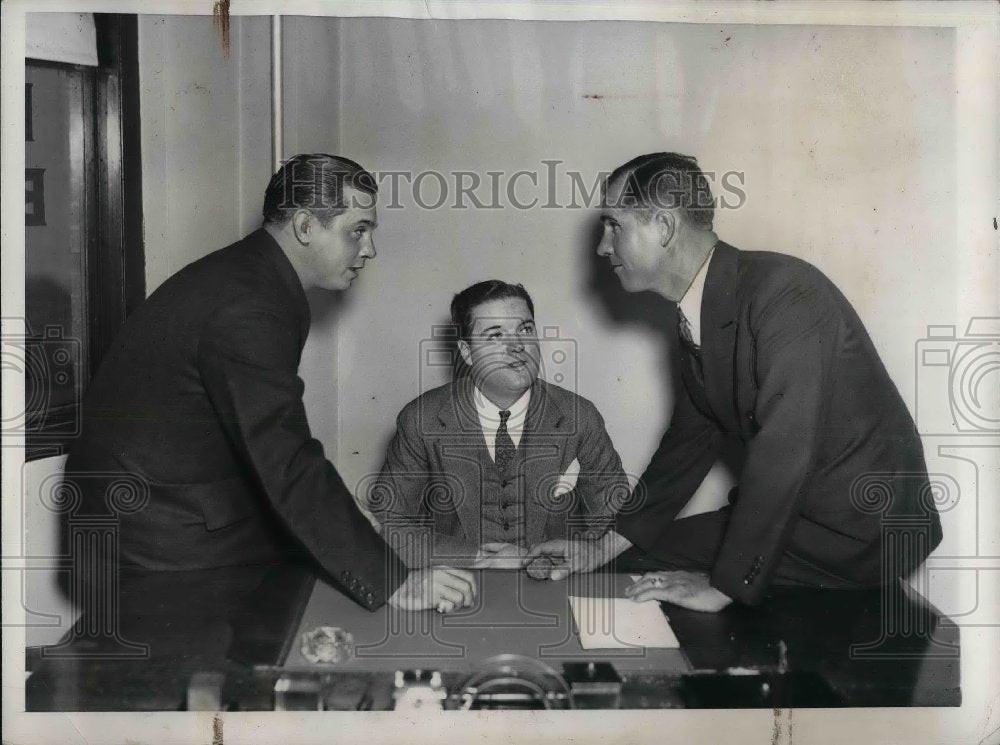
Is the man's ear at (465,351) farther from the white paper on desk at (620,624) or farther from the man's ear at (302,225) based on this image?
the white paper on desk at (620,624)

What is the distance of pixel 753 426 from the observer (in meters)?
1.63

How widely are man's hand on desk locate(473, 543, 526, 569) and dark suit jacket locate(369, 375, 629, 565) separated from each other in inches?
0.7

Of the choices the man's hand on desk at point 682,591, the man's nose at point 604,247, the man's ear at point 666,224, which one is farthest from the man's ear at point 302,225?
the man's hand on desk at point 682,591

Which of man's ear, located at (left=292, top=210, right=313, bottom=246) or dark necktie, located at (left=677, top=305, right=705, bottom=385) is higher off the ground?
man's ear, located at (left=292, top=210, right=313, bottom=246)

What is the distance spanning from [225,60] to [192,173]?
21cm

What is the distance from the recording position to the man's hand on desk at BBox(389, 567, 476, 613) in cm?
159

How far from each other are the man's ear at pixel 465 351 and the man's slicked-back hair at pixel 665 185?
36 cm

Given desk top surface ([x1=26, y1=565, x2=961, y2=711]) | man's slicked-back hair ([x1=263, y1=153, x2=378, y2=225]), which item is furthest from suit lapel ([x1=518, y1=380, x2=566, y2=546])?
man's slicked-back hair ([x1=263, y1=153, x2=378, y2=225])

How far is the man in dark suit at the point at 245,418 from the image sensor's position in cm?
158

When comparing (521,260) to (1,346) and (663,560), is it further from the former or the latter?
(1,346)

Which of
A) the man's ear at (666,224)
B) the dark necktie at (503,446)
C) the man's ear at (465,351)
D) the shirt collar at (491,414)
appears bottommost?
the dark necktie at (503,446)

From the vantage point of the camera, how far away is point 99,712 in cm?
159

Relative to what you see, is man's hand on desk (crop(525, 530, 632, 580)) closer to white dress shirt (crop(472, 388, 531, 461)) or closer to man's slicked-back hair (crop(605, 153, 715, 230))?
white dress shirt (crop(472, 388, 531, 461))

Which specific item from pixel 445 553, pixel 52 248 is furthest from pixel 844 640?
pixel 52 248
